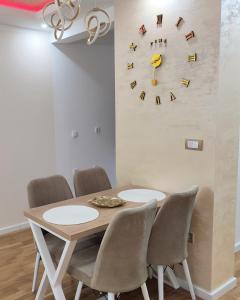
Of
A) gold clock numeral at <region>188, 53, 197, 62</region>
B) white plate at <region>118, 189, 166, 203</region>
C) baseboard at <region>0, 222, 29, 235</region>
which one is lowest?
baseboard at <region>0, 222, 29, 235</region>

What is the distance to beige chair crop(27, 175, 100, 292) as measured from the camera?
2.46 meters

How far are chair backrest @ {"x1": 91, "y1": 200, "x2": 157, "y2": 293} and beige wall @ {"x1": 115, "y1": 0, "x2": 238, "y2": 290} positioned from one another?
73cm

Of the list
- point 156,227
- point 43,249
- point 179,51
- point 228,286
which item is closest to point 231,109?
point 179,51

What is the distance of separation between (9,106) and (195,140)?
2.41m

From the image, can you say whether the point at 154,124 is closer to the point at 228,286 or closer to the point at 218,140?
the point at 218,140

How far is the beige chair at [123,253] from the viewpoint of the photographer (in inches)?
68.2

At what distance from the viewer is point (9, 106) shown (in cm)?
376

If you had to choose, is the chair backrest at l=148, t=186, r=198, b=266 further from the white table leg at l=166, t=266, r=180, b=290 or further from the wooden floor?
the wooden floor

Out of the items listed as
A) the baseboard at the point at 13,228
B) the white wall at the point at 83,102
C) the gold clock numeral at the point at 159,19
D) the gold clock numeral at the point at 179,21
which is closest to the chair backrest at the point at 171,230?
the gold clock numeral at the point at 179,21

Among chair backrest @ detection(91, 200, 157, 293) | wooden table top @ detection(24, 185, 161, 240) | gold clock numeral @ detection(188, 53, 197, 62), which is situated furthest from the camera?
gold clock numeral @ detection(188, 53, 197, 62)

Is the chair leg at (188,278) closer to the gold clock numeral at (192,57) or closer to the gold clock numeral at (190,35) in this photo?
the gold clock numeral at (192,57)

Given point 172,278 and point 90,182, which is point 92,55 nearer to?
point 90,182

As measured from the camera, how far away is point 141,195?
2.58 meters

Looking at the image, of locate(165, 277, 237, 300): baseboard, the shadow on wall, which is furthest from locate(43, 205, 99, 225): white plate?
the shadow on wall
